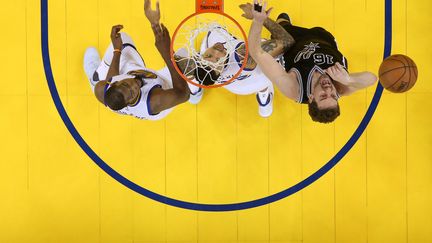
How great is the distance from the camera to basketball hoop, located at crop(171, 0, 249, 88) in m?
2.73

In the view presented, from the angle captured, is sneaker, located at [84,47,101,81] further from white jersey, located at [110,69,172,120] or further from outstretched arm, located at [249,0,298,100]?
outstretched arm, located at [249,0,298,100]

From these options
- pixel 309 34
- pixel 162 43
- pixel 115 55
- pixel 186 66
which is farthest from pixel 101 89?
pixel 309 34

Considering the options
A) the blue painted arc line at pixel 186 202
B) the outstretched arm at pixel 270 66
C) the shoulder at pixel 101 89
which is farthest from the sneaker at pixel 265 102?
the shoulder at pixel 101 89

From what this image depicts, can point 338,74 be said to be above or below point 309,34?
below

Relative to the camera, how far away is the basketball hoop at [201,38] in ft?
8.96

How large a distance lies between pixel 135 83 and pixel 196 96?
844mm

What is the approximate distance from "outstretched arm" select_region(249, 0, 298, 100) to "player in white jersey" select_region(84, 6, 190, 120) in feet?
1.77

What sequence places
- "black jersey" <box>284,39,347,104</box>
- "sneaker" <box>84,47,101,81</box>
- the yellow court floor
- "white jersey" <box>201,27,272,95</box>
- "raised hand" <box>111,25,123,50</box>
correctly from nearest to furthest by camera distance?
"black jersey" <box>284,39,347,104</box> → "white jersey" <box>201,27,272,95</box> → "raised hand" <box>111,25,123,50</box> → "sneaker" <box>84,47,101,81</box> → the yellow court floor

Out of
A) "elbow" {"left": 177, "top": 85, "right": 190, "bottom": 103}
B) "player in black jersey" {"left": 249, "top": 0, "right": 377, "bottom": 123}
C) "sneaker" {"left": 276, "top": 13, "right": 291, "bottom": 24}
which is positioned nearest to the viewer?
"player in black jersey" {"left": 249, "top": 0, "right": 377, "bottom": 123}

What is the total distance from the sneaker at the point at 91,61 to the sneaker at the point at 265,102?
4.42 ft

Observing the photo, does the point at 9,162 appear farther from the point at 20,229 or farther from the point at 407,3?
the point at 407,3

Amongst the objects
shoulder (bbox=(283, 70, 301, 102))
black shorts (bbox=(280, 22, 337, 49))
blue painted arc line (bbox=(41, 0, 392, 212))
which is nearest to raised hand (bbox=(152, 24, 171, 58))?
shoulder (bbox=(283, 70, 301, 102))

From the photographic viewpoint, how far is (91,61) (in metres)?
3.23

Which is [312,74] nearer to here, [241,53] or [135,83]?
[241,53]
